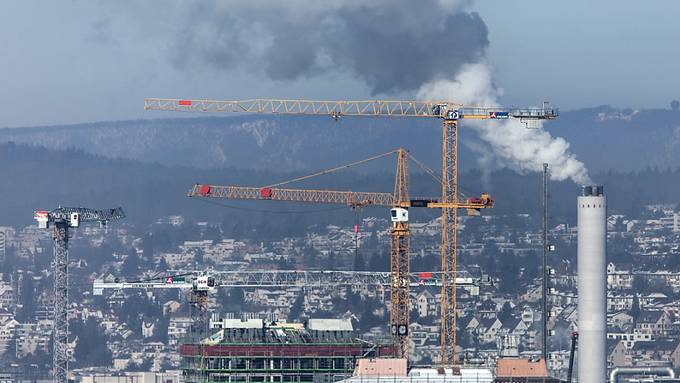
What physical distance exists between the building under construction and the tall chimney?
13328mm

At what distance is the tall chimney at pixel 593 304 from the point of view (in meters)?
128

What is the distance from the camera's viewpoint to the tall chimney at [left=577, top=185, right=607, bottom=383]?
12825 centimetres

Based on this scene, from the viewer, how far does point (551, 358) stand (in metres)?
176

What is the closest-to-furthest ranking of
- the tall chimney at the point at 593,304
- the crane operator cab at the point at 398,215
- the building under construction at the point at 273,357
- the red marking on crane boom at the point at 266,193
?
the tall chimney at the point at 593,304, the building under construction at the point at 273,357, the crane operator cab at the point at 398,215, the red marking on crane boom at the point at 266,193

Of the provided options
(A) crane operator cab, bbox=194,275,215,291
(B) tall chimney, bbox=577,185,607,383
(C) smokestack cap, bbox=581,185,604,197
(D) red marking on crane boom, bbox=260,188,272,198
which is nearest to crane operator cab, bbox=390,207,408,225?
(C) smokestack cap, bbox=581,185,604,197

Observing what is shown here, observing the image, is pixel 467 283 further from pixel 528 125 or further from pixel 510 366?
pixel 510 366

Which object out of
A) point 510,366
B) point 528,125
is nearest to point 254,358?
point 510,366

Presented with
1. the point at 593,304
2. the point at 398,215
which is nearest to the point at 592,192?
the point at 593,304

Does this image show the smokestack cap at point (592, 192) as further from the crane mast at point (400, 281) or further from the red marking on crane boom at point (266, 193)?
the red marking on crane boom at point (266, 193)

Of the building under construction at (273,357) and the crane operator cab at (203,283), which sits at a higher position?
the crane operator cab at (203,283)

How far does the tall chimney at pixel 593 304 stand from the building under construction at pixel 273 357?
43.7 feet

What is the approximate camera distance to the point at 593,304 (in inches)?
5064

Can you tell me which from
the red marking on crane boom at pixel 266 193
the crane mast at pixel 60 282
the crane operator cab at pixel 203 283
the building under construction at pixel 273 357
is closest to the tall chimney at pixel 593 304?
the building under construction at pixel 273 357

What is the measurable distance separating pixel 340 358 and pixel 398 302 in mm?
10049
